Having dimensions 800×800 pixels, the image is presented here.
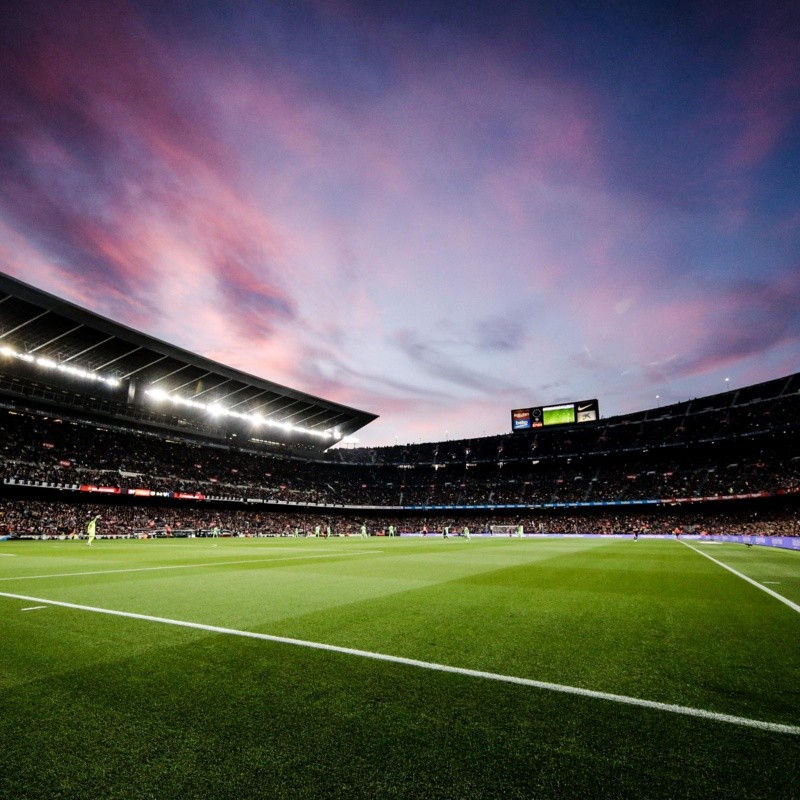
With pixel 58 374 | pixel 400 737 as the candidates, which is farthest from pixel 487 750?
pixel 58 374

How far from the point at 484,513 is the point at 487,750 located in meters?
74.6

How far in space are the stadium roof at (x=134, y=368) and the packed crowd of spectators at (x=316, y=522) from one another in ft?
45.8

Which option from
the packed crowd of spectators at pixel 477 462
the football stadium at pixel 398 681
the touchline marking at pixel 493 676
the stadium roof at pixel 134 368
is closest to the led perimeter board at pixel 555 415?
the packed crowd of spectators at pixel 477 462

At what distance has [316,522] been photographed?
68.2 meters

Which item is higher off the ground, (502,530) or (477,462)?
(477,462)

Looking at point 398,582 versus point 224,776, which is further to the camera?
point 398,582

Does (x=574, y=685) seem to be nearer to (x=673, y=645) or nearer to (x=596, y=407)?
(x=673, y=645)

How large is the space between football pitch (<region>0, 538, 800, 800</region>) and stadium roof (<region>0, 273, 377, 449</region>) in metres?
41.3

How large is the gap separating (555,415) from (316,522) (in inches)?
1548

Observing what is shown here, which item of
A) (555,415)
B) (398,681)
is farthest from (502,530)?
(398,681)

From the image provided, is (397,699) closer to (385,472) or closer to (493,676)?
(493,676)

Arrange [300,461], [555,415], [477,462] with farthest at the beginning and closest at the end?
1. [477,462]
2. [300,461]
3. [555,415]

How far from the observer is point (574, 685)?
159 inches

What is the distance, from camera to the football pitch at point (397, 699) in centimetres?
251
